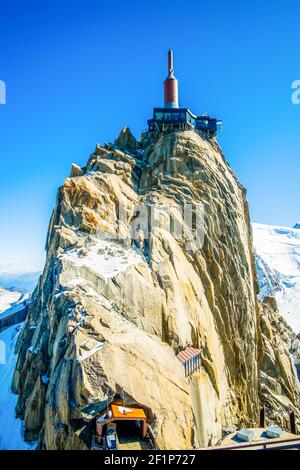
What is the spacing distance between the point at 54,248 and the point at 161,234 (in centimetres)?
1438

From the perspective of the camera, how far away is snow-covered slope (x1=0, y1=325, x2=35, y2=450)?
39812 millimetres

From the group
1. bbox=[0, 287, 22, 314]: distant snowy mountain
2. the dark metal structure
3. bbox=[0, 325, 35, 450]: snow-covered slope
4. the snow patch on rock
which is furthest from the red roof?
bbox=[0, 287, 22, 314]: distant snowy mountain

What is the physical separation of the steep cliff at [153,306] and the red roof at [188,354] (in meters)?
0.79

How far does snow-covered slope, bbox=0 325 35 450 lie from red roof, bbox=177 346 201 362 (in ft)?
55.1

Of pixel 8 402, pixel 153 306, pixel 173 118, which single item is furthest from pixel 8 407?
pixel 173 118

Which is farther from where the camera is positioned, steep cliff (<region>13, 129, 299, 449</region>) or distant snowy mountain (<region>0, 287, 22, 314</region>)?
distant snowy mountain (<region>0, 287, 22, 314</region>)

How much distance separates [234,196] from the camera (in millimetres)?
74688

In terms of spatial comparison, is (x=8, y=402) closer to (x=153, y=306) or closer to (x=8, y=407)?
(x=8, y=407)

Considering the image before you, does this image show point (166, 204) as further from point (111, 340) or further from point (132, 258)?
point (111, 340)

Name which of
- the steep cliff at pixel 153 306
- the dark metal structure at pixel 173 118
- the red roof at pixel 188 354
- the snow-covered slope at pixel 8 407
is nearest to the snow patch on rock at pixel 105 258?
the steep cliff at pixel 153 306

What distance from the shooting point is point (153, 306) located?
42906 millimetres

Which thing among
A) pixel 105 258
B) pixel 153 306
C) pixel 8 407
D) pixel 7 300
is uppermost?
pixel 7 300

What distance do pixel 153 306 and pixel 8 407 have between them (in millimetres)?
21616

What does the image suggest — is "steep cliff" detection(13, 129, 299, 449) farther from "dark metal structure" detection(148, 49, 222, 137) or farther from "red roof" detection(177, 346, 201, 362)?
"dark metal structure" detection(148, 49, 222, 137)
